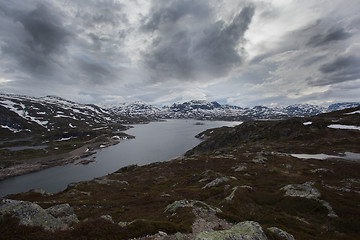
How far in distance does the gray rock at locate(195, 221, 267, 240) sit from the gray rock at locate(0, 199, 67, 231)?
Result: 43.4ft

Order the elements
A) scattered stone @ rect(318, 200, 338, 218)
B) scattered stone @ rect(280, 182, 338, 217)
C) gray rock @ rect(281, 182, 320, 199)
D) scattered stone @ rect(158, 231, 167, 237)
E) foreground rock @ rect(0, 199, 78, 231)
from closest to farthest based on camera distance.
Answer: scattered stone @ rect(158, 231, 167, 237) < foreground rock @ rect(0, 199, 78, 231) < scattered stone @ rect(318, 200, 338, 218) < scattered stone @ rect(280, 182, 338, 217) < gray rock @ rect(281, 182, 320, 199)

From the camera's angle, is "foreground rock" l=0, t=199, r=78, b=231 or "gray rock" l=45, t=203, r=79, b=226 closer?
"foreground rock" l=0, t=199, r=78, b=231

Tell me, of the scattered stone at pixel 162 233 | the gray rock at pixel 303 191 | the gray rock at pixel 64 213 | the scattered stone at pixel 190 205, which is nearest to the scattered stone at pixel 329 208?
the gray rock at pixel 303 191

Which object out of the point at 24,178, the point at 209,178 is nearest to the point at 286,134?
the point at 209,178

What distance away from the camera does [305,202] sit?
72.1 feet

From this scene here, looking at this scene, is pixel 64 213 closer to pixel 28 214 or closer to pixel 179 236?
pixel 28 214

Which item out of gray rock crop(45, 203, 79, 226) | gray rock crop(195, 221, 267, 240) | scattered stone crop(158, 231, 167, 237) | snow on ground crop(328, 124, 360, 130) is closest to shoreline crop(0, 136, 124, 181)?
gray rock crop(45, 203, 79, 226)

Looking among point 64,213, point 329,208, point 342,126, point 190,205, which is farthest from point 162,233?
point 342,126

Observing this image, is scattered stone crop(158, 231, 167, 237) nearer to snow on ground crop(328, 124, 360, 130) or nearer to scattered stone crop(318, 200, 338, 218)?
scattered stone crop(318, 200, 338, 218)

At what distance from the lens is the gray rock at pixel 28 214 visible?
13422 mm

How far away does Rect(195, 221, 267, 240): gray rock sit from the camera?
35.3 feet

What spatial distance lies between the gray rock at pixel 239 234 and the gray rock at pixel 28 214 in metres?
13.2

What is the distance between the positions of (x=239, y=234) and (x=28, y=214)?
17251 millimetres

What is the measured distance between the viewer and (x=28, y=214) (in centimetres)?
1373
